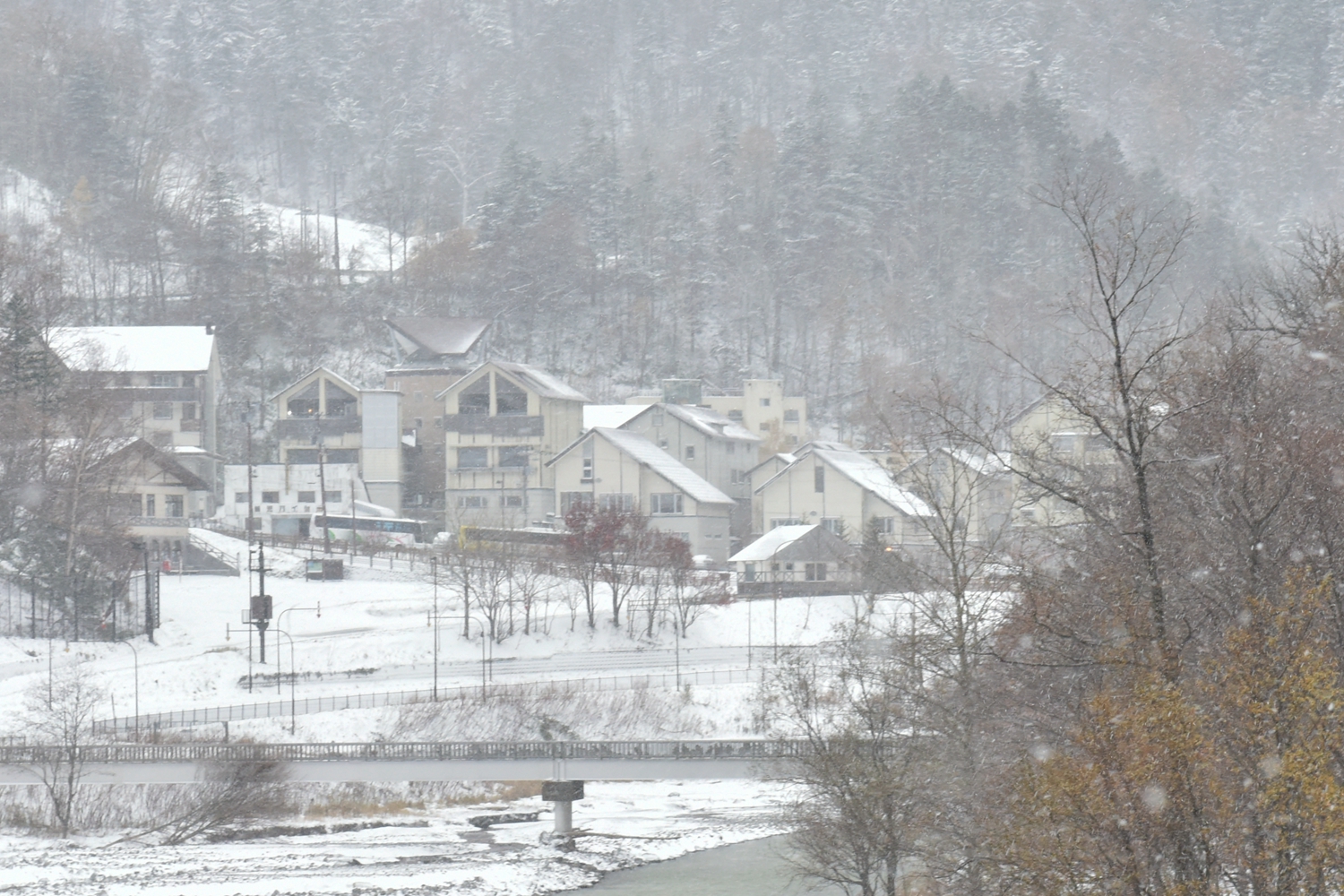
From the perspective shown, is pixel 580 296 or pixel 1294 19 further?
pixel 1294 19

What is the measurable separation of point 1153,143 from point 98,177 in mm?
101406

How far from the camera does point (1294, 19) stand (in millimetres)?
170750

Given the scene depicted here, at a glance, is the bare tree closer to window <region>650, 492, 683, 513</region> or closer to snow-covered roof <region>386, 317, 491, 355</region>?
window <region>650, 492, 683, 513</region>

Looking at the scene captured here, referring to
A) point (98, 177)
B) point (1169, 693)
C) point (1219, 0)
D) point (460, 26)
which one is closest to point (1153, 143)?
point (1219, 0)

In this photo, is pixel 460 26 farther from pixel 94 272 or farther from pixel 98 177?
pixel 94 272

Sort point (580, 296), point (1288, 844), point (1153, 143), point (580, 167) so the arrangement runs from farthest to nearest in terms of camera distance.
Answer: point (1153, 143) → point (580, 167) → point (580, 296) → point (1288, 844)

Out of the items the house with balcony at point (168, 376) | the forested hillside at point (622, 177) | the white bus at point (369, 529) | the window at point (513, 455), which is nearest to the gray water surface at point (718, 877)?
the white bus at point (369, 529)

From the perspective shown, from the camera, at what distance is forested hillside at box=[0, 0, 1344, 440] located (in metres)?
97.9

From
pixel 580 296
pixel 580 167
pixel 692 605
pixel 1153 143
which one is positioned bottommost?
pixel 692 605

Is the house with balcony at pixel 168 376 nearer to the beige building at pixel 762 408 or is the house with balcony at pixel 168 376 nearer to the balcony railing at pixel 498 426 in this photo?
the balcony railing at pixel 498 426

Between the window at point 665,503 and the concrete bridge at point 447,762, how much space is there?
108 ft

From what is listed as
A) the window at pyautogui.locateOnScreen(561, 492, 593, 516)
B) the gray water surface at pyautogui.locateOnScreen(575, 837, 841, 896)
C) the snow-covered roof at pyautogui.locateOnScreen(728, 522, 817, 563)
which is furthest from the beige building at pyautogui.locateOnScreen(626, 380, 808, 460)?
the gray water surface at pyautogui.locateOnScreen(575, 837, 841, 896)

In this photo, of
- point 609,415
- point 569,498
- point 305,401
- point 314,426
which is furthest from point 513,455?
point 305,401

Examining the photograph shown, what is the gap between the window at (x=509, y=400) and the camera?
3004 inches
